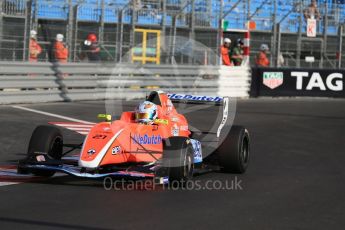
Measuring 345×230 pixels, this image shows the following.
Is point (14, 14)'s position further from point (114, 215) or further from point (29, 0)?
point (114, 215)

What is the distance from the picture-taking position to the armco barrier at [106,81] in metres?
16.8

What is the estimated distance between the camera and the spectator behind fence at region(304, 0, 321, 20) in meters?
27.6

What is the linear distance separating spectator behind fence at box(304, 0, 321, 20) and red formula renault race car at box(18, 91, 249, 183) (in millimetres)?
19402

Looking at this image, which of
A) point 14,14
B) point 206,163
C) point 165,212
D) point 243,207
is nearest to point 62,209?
point 165,212

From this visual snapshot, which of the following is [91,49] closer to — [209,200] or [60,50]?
[60,50]

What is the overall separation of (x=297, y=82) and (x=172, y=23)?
5013 millimetres

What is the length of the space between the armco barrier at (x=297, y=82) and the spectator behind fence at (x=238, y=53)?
114 centimetres

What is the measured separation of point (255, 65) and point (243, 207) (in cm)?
1903

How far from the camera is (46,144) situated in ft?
25.7

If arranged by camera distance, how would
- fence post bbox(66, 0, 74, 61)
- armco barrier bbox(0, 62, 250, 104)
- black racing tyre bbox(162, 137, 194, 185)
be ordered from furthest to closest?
fence post bbox(66, 0, 74, 61)
armco barrier bbox(0, 62, 250, 104)
black racing tyre bbox(162, 137, 194, 185)

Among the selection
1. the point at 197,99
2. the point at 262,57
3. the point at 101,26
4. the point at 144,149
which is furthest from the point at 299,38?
the point at 144,149

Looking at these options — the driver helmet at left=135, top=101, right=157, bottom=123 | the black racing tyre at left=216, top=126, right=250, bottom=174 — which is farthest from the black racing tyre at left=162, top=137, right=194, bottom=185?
the black racing tyre at left=216, top=126, right=250, bottom=174

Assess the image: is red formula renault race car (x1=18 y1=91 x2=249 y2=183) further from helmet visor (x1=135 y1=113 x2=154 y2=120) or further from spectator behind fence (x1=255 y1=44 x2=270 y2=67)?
spectator behind fence (x1=255 y1=44 x2=270 y2=67)

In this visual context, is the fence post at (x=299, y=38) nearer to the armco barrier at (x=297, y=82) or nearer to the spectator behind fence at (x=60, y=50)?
the armco barrier at (x=297, y=82)
